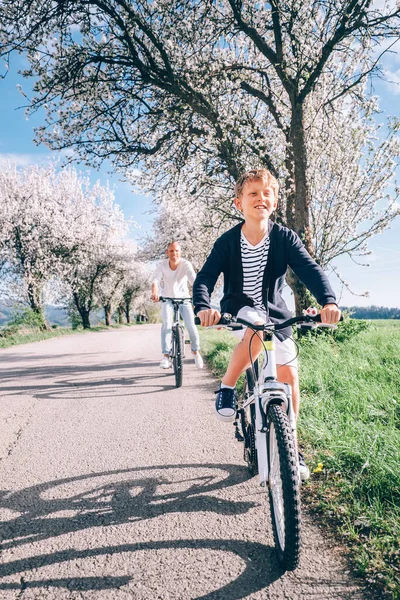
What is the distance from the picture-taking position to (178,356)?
239 inches

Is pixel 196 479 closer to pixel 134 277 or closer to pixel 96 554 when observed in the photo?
pixel 96 554

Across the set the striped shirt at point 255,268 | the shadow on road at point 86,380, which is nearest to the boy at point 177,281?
the shadow on road at point 86,380

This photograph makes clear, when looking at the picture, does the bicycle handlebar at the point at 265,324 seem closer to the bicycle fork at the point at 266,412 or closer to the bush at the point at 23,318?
the bicycle fork at the point at 266,412

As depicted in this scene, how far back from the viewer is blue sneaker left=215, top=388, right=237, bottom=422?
276 centimetres

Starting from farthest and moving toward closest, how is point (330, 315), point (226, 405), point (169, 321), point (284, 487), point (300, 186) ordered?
1. point (300, 186)
2. point (169, 321)
3. point (226, 405)
4. point (330, 315)
5. point (284, 487)

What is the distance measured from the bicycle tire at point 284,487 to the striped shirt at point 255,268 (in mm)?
792

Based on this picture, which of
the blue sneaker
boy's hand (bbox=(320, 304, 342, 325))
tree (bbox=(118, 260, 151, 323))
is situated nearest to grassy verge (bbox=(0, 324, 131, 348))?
the blue sneaker

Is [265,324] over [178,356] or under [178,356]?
over

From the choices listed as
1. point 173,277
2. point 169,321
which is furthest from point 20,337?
point 169,321

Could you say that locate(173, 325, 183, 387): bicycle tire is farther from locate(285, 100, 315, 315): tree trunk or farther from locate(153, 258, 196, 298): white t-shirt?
locate(285, 100, 315, 315): tree trunk

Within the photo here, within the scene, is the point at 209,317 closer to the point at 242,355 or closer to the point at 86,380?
the point at 242,355

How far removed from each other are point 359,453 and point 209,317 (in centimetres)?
162

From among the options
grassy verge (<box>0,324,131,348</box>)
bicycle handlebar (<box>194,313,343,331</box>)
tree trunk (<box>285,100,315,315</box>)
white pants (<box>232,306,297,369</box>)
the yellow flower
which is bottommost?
the yellow flower

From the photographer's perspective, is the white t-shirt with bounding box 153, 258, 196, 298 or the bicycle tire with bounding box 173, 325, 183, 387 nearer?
the bicycle tire with bounding box 173, 325, 183, 387
